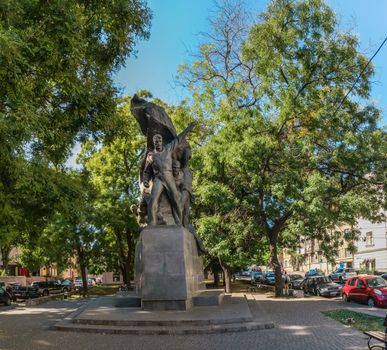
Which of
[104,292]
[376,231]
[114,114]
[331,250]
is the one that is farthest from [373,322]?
[376,231]

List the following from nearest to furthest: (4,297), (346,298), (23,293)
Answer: (346,298)
(4,297)
(23,293)

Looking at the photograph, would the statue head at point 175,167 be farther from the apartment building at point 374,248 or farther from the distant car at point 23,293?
the apartment building at point 374,248

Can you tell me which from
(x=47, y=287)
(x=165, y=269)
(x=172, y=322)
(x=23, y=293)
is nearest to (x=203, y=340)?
(x=172, y=322)

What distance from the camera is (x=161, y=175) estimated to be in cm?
1427

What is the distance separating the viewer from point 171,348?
8.65 m

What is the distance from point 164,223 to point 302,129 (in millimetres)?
13055

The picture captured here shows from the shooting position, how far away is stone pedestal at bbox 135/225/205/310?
1259cm

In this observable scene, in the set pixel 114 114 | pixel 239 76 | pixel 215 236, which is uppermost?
pixel 239 76

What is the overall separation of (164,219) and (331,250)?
1433 cm

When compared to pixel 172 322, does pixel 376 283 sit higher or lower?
lower

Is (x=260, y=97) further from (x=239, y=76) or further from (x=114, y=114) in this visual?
(x=114, y=114)

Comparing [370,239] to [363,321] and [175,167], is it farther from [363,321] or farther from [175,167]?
[175,167]

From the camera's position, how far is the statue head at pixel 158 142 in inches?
570

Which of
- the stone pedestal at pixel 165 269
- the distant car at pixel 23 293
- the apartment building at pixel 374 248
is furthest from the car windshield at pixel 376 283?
the apartment building at pixel 374 248
